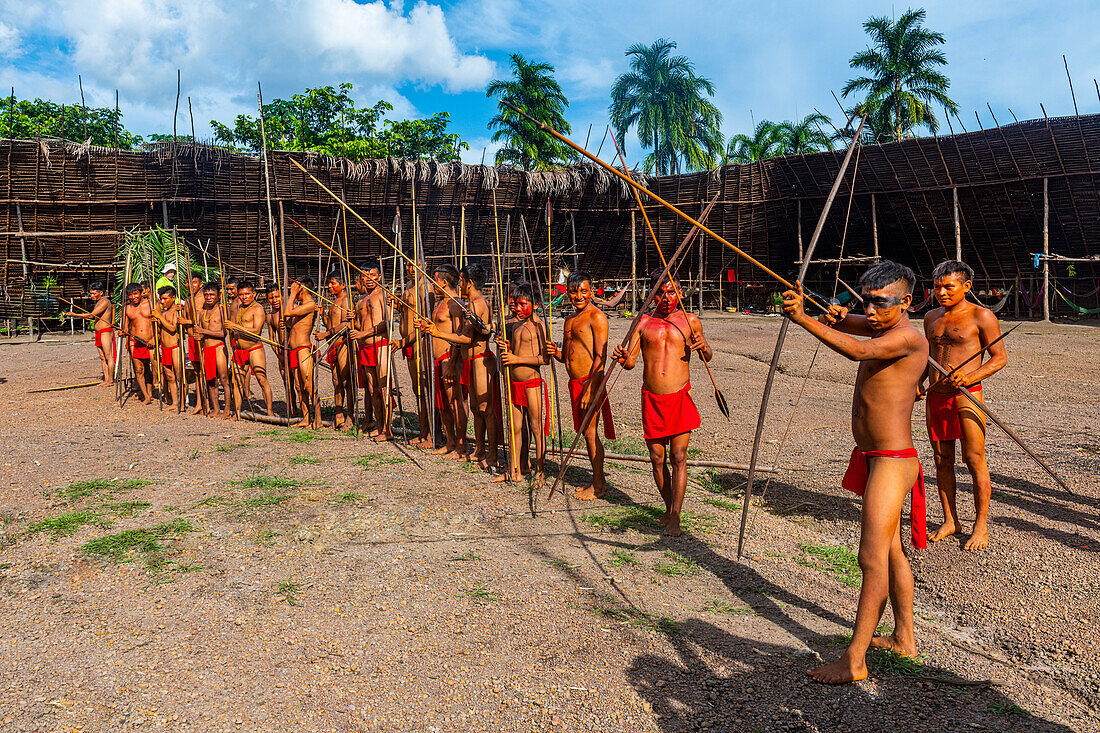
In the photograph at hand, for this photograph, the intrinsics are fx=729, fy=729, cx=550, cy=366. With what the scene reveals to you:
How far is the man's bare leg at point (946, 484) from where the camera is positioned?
15.5 feet

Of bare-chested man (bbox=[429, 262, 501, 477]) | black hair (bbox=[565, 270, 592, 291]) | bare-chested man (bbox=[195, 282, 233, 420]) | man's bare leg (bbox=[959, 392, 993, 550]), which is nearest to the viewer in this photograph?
man's bare leg (bbox=[959, 392, 993, 550])

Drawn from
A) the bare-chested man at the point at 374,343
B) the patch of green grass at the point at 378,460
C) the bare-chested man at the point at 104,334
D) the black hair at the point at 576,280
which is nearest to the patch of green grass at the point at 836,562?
the black hair at the point at 576,280

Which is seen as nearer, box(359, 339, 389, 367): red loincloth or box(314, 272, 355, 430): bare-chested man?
box(359, 339, 389, 367): red loincloth

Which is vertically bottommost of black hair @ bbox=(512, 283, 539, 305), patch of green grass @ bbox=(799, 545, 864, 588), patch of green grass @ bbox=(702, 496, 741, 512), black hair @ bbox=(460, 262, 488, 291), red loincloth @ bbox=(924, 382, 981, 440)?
patch of green grass @ bbox=(799, 545, 864, 588)

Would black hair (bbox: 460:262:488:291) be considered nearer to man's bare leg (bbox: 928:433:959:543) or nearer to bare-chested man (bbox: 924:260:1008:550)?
bare-chested man (bbox: 924:260:1008:550)

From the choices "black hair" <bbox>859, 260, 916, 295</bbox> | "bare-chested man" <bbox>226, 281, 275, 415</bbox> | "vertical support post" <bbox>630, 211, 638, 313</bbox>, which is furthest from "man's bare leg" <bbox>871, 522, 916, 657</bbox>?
"vertical support post" <bbox>630, 211, 638, 313</bbox>

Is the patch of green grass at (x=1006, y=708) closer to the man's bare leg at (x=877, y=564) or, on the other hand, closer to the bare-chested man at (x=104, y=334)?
the man's bare leg at (x=877, y=564)

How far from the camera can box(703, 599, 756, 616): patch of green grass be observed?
3707 millimetres

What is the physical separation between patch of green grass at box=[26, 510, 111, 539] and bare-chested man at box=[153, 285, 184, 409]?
4525 millimetres

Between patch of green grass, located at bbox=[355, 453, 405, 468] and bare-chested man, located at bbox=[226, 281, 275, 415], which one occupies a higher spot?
bare-chested man, located at bbox=[226, 281, 275, 415]

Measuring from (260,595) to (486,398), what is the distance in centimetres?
298

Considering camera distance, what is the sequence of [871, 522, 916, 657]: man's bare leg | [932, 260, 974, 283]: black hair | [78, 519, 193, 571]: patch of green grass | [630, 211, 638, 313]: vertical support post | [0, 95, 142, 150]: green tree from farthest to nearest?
[0, 95, 142, 150]: green tree
[630, 211, 638, 313]: vertical support post
[932, 260, 974, 283]: black hair
[78, 519, 193, 571]: patch of green grass
[871, 522, 916, 657]: man's bare leg

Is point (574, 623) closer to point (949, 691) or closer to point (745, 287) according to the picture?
point (949, 691)

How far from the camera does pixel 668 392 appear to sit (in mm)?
4773
